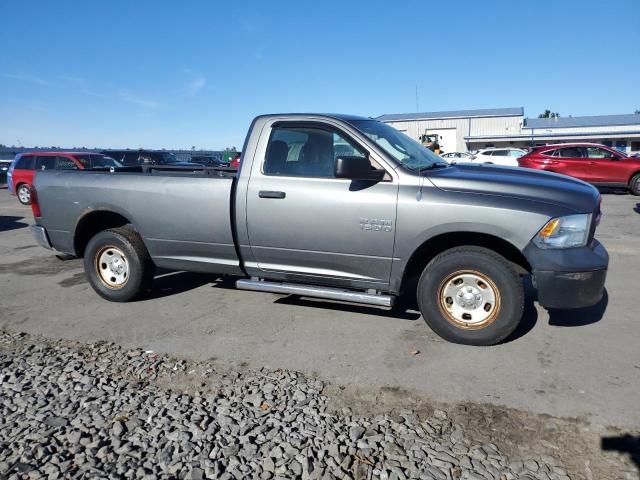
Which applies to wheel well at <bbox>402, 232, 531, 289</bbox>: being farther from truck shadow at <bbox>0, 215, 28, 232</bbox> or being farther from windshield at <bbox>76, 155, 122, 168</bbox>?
windshield at <bbox>76, 155, 122, 168</bbox>

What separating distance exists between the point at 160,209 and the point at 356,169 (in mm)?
2175

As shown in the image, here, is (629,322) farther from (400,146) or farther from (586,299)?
(400,146)

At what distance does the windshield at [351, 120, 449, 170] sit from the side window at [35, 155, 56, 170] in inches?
570

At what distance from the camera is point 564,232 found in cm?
364

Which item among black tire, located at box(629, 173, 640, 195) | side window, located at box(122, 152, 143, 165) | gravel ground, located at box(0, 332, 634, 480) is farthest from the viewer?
side window, located at box(122, 152, 143, 165)

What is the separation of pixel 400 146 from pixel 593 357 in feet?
8.10

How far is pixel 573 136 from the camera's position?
43125mm

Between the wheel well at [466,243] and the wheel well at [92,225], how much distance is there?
128 inches

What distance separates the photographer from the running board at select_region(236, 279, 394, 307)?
4.08 metres

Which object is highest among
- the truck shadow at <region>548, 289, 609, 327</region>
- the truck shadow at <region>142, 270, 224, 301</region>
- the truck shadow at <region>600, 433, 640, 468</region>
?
the truck shadow at <region>548, 289, 609, 327</region>

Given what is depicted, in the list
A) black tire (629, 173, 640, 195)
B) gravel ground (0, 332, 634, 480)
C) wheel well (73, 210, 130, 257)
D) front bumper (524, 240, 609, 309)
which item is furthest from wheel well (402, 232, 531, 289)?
black tire (629, 173, 640, 195)

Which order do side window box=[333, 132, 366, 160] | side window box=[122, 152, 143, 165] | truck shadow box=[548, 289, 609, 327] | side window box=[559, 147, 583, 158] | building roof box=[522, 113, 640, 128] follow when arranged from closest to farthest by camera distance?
side window box=[333, 132, 366, 160], truck shadow box=[548, 289, 609, 327], side window box=[559, 147, 583, 158], side window box=[122, 152, 143, 165], building roof box=[522, 113, 640, 128]

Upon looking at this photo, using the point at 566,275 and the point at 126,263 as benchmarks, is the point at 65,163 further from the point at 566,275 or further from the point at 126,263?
the point at 566,275

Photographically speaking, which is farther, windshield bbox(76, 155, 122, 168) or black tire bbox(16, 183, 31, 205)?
black tire bbox(16, 183, 31, 205)
